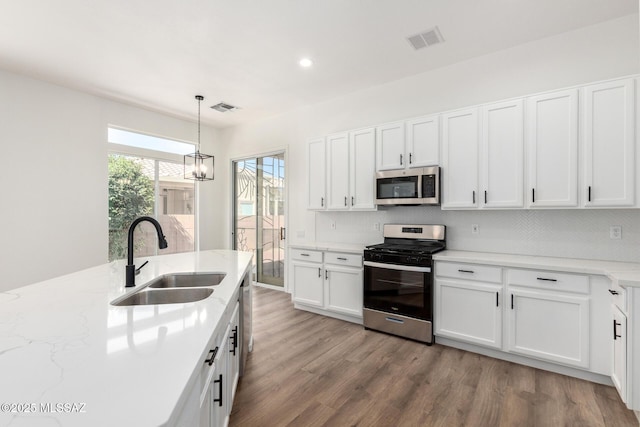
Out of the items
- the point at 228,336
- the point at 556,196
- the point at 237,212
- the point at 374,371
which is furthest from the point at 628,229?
the point at 237,212

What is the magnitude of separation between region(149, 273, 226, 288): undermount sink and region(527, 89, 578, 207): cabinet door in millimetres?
2744

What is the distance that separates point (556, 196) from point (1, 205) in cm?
573

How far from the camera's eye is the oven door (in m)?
2.97

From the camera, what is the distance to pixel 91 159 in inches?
166

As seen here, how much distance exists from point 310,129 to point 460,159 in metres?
2.38

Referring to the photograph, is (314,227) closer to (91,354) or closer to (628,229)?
(628,229)

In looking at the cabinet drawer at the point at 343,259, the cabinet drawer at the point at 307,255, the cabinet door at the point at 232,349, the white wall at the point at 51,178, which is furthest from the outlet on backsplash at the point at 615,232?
the white wall at the point at 51,178

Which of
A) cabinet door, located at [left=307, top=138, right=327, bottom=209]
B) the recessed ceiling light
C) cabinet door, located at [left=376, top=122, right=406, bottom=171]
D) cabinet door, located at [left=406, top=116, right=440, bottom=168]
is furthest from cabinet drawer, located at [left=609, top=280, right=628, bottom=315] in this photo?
the recessed ceiling light

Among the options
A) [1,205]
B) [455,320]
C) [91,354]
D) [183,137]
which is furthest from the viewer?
[183,137]

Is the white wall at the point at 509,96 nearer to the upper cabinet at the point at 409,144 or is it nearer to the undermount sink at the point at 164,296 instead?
the upper cabinet at the point at 409,144

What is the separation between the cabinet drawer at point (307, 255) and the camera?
3.86 meters

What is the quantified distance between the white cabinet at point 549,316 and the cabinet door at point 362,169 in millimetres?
1696

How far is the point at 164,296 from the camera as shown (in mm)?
1792

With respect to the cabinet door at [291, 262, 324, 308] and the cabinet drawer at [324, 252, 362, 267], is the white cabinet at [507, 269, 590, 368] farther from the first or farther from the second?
the cabinet door at [291, 262, 324, 308]
